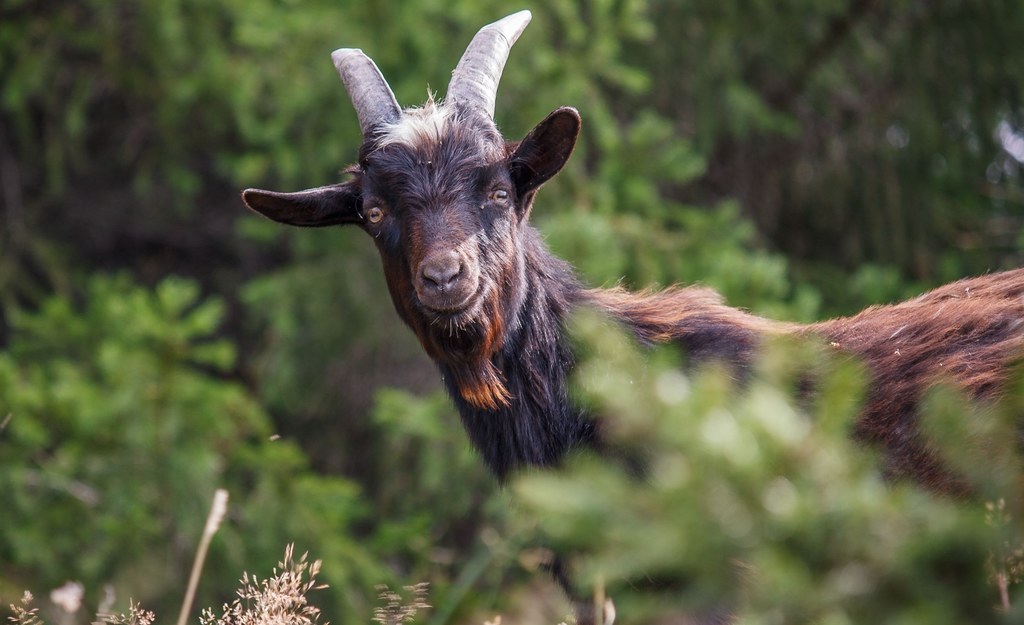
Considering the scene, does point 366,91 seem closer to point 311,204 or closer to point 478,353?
point 311,204

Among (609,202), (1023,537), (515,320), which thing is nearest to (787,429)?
(1023,537)

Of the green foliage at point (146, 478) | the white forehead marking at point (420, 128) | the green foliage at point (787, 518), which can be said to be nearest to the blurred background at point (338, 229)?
the green foliage at point (146, 478)

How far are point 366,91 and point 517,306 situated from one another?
1.40 meters

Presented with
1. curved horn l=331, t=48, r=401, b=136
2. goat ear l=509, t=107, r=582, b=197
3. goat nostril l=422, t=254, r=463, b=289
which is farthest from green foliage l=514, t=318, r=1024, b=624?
curved horn l=331, t=48, r=401, b=136

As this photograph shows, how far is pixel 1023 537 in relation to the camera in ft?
5.66

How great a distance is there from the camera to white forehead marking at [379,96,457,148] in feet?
16.3

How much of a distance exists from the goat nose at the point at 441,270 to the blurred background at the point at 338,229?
371 centimetres

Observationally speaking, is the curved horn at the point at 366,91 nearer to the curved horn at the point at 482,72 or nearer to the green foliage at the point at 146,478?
the curved horn at the point at 482,72

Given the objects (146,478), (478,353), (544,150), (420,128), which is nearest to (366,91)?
(420,128)

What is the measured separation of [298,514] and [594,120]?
408 centimetres

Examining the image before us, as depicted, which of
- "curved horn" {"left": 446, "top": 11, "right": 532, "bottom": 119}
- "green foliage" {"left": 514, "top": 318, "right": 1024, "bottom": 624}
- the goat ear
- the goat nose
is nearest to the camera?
"green foliage" {"left": 514, "top": 318, "right": 1024, "bottom": 624}

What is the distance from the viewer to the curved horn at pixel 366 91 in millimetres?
5269

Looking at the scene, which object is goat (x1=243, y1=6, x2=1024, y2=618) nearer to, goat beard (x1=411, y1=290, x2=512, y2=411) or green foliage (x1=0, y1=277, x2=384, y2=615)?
goat beard (x1=411, y1=290, x2=512, y2=411)

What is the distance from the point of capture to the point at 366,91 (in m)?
5.43
